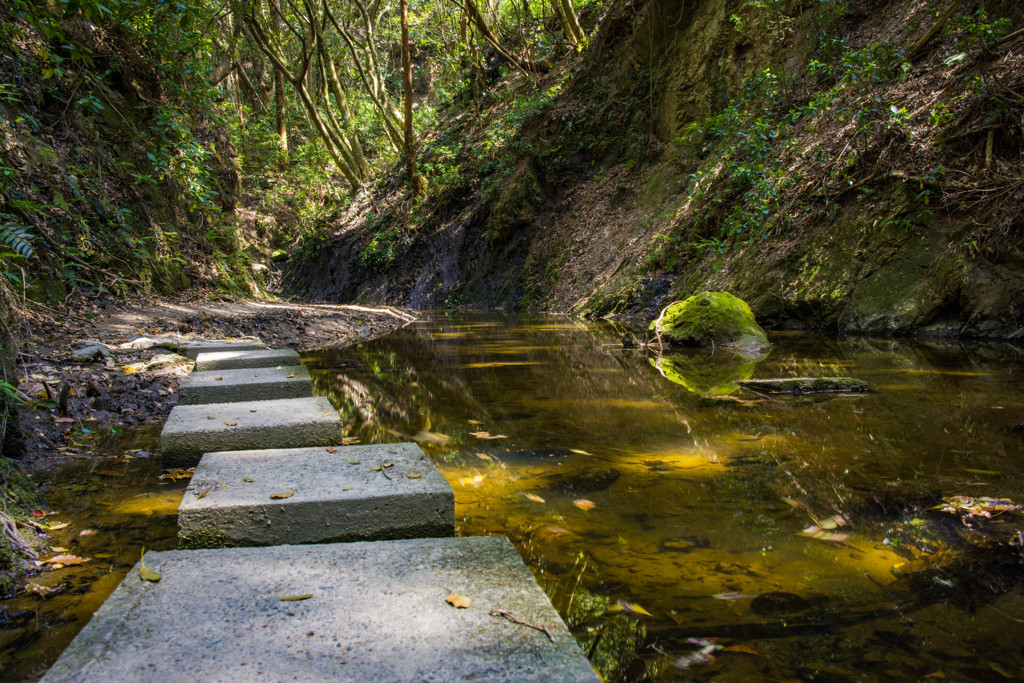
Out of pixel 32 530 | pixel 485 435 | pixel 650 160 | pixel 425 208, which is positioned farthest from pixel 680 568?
pixel 425 208

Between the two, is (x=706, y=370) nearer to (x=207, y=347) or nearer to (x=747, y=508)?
(x=747, y=508)

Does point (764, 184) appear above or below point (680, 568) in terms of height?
above

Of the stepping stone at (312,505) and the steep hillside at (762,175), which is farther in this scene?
the steep hillside at (762,175)

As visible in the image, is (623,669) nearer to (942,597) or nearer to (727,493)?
(942,597)

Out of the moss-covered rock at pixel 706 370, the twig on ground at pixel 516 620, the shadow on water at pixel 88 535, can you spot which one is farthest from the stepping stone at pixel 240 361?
the twig on ground at pixel 516 620

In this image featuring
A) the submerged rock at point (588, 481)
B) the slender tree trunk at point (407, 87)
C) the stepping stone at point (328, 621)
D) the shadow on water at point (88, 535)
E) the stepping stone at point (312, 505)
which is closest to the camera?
the stepping stone at point (328, 621)

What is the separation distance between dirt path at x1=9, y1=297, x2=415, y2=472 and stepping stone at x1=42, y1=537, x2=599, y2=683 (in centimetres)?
193

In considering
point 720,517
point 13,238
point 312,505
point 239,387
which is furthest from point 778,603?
point 13,238

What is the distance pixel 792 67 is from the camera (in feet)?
36.2

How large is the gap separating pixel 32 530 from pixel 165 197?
8.36 meters

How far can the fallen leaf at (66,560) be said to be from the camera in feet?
5.94

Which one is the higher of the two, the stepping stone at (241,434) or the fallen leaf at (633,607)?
the stepping stone at (241,434)

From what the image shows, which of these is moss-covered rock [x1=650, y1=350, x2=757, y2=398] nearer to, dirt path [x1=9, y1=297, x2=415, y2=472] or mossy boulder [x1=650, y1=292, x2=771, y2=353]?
mossy boulder [x1=650, y1=292, x2=771, y2=353]

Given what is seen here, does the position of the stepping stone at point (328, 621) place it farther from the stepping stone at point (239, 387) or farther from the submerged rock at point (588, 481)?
the stepping stone at point (239, 387)
